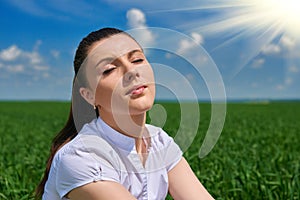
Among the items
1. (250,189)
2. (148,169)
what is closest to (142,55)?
(148,169)

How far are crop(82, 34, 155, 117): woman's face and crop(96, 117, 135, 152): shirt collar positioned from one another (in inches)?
3.5

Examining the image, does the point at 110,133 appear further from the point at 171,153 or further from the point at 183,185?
the point at 183,185

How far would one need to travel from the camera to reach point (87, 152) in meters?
2.03

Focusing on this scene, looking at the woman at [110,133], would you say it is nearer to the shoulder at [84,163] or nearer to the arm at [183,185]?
the shoulder at [84,163]

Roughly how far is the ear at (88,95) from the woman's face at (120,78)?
0.02m

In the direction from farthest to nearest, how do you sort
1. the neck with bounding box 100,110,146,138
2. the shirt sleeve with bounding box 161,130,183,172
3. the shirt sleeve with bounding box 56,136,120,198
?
the shirt sleeve with bounding box 161,130,183,172, the neck with bounding box 100,110,146,138, the shirt sleeve with bounding box 56,136,120,198

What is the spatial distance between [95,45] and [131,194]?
2.25 ft

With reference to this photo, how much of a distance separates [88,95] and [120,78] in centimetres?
21

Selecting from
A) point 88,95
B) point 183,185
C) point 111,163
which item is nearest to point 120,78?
point 88,95

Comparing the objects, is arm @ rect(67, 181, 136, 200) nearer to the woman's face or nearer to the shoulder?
the shoulder

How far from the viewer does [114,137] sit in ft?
7.14

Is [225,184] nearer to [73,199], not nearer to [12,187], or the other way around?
[12,187]

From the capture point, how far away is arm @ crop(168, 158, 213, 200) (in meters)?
2.48

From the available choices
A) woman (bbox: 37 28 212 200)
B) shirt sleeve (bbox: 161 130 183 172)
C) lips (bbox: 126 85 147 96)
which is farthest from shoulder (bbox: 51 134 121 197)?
shirt sleeve (bbox: 161 130 183 172)
